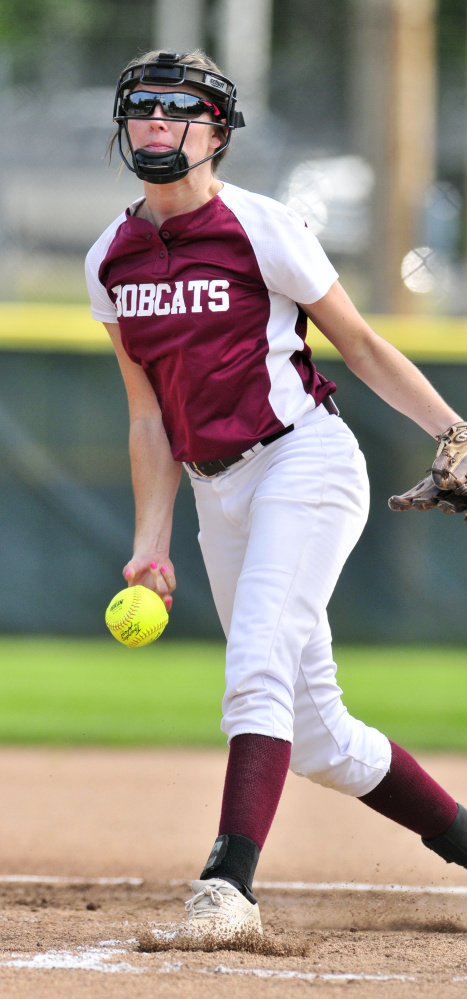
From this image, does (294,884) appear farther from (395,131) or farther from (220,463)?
(395,131)

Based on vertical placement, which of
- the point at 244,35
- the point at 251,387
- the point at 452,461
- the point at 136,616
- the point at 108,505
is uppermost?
the point at 244,35

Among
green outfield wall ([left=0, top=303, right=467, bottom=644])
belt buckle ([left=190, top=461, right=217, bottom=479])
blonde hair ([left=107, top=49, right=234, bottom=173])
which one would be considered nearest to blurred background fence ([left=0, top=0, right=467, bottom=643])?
green outfield wall ([left=0, top=303, right=467, bottom=644])

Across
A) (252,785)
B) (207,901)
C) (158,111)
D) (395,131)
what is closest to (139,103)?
(158,111)

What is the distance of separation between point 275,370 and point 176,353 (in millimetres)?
219

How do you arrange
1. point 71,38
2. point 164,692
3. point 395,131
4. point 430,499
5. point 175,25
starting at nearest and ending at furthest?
point 430,499
point 164,692
point 395,131
point 71,38
point 175,25

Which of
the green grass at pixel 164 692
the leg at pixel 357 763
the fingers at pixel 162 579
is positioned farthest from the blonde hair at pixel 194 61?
the green grass at pixel 164 692

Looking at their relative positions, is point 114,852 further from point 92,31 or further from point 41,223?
point 92,31

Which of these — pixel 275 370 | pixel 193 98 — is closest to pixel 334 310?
pixel 275 370

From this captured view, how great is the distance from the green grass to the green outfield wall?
0.17m

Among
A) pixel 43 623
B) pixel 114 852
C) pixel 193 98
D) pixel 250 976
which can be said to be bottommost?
pixel 43 623

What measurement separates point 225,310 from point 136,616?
0.70m

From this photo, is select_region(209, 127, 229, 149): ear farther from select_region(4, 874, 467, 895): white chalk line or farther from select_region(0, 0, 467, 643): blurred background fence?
select_region(0, 0, 467, 643): blurred background fence

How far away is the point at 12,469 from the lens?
6.93 metres

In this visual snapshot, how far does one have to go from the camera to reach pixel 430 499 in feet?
8.29
